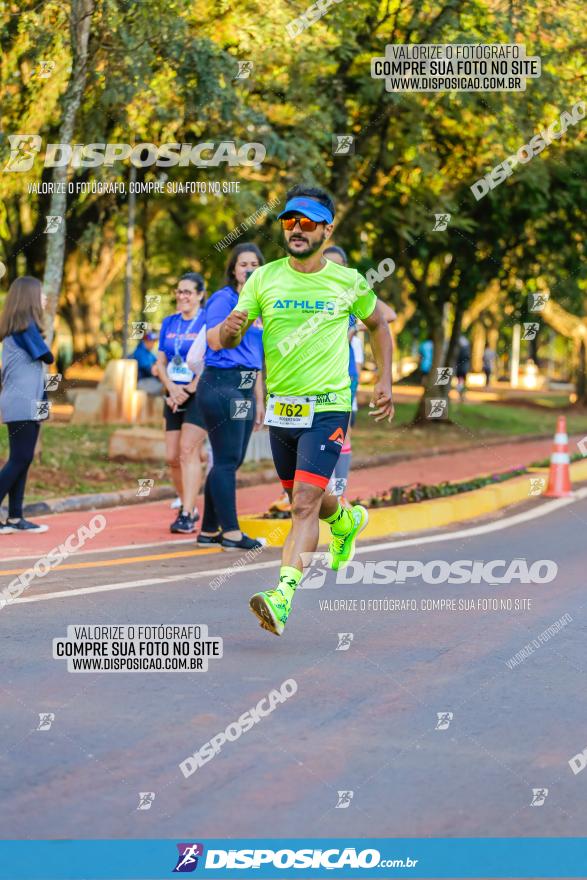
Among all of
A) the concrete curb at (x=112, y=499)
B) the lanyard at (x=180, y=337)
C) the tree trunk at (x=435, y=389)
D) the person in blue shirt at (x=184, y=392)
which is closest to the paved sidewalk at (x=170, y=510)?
the concrete curb at (x=112, y=499)

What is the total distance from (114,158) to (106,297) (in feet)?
119

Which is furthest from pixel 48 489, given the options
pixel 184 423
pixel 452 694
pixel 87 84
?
pixel 452 694

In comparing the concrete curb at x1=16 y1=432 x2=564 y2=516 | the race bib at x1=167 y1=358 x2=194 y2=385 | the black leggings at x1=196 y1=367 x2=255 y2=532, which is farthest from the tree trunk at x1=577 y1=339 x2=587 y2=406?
the black leggings at x1=196 y1=367 x2=255 y2=532

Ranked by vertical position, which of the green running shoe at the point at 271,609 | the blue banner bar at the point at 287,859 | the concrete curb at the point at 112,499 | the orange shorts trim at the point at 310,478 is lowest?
the concrete curb at the point at 112,499

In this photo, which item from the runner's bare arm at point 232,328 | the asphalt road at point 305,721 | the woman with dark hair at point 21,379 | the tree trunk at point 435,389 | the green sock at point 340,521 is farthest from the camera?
the tree trunk at point 435,389

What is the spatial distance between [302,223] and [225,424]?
9.68 ft

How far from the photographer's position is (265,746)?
5.36 metres

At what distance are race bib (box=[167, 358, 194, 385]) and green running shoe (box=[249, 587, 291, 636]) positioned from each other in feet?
13.9

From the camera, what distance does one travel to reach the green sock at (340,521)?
25.5 ft

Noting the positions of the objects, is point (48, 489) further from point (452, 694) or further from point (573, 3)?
point (573, 3)

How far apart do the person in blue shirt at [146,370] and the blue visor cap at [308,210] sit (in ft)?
56.0

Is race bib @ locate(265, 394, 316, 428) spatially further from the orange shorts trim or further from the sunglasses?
the sunglasses

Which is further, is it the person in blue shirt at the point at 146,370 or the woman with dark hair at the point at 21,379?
the person in blue shirt at the point at 146,370

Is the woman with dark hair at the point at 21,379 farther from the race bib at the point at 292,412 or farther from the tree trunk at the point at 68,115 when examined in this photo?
the race bib at the point at 292,412
